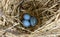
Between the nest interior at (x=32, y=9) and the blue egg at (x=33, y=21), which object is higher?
the nest interior at (x=32, y=9)

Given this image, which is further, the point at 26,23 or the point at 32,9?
the point at 32,9

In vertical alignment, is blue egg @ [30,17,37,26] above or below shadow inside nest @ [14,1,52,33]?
below

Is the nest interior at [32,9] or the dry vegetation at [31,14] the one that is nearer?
the dry vegetation at [31,14]

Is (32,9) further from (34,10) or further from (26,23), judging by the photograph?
(26,23)

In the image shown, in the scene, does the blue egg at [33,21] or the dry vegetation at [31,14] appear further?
the blue egg at [33,21]

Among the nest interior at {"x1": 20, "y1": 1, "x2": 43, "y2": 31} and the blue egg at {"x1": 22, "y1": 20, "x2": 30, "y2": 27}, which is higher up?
the nest interior at {"x1": 20, "y1": 1, "x2": 43, "y2": 31}

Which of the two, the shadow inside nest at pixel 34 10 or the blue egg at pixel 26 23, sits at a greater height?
the shadow inside nest at pixel 34 10

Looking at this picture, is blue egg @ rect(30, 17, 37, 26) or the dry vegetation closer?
the dry vegetation

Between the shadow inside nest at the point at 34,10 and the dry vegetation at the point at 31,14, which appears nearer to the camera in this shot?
the dry vegetation at the point at 31,14

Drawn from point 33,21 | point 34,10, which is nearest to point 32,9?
point 34,10
